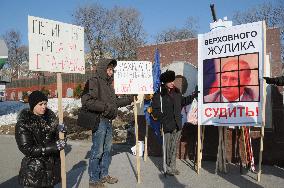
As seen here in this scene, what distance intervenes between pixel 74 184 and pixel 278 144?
4.23m

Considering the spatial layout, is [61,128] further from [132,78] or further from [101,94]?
[132,78]

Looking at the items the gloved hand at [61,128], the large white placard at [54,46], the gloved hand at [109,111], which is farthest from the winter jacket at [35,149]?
the gloved hand at [109,111]

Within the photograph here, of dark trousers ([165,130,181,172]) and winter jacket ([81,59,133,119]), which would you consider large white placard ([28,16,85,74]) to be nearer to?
winter jacket ([81,59,133,119])

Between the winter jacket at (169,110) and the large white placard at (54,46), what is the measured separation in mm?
2015

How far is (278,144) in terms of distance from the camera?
7.72 metres

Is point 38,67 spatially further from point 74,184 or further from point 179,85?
point 179,85

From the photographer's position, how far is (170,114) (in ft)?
24.3

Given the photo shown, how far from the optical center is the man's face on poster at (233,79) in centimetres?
679

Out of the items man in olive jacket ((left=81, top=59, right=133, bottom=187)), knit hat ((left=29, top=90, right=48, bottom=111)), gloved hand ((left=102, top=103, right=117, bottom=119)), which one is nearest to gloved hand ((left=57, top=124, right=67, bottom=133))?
knit hat ((left=29, top=90, right=48, bottom=111))

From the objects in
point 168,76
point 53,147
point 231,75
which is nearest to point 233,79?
point 231,75

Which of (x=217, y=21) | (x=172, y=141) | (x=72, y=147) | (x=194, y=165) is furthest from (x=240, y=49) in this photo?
(x=72, y=147)

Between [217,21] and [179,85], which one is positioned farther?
[179,85]

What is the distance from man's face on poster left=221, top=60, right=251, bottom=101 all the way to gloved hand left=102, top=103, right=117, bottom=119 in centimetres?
212

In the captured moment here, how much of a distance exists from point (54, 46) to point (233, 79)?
3344 mm
